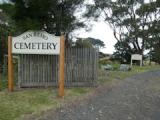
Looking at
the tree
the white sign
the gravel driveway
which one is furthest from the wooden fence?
the tree

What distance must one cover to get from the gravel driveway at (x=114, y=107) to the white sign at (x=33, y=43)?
2250 millimetres

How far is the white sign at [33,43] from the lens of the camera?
9375 millimetres

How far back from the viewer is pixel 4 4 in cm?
1072

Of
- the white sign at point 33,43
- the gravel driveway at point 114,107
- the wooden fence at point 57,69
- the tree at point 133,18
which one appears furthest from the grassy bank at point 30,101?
the tree at point 133,18

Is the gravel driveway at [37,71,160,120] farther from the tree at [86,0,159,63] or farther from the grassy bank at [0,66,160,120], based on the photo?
the tree at [86,0,159,63]

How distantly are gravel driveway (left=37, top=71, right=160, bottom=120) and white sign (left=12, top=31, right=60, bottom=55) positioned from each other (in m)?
2.25

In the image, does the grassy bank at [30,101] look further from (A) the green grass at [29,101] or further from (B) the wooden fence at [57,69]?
(B) the wooden fence at [57,69]

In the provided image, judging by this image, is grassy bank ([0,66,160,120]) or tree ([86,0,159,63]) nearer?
grassy bank ([0,66,160,120])

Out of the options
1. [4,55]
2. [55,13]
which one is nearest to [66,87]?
[55,13]

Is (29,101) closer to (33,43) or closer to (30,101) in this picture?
(30,101)

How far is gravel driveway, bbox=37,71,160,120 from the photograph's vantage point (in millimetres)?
6535

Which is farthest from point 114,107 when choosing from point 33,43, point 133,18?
point 133,18

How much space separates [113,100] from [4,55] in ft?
29.2

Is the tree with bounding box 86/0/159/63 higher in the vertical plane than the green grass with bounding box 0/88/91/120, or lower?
higher
